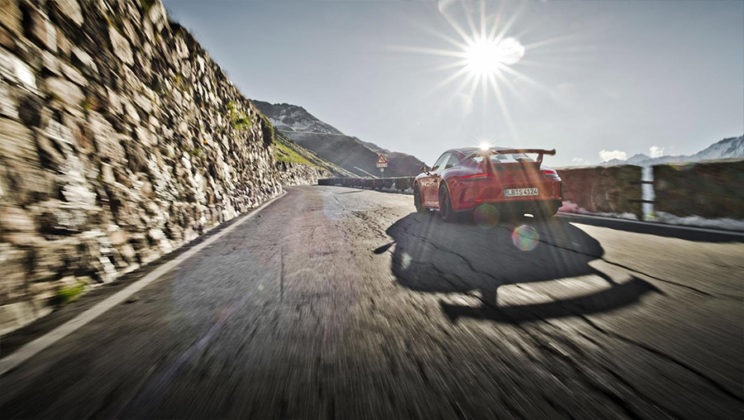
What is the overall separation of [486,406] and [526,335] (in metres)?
0.67

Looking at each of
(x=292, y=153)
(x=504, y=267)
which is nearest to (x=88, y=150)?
(x=504, y=267)

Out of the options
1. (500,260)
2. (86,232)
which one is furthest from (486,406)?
(86,232)

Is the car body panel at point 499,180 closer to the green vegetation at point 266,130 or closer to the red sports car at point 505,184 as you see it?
the red sports car at point 505,184

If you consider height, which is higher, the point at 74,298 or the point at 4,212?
the point at 4,212

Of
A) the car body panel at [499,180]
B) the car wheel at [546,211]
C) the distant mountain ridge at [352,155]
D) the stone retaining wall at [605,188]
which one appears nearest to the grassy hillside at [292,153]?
the distant mountain ridge at [352,155]

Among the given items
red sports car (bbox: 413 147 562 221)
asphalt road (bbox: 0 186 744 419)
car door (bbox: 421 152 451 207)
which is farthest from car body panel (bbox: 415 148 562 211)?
asphalt road (bbox: 0 186 744 419)

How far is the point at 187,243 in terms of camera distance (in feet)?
15.3

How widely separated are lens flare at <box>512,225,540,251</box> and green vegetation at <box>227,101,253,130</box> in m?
8.76

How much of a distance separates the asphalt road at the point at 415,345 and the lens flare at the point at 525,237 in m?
0.59

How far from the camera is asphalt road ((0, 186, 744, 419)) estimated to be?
3.97 feet

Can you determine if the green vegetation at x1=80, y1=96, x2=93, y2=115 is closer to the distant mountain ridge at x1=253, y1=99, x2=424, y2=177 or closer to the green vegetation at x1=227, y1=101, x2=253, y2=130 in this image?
the green vegetation at x1=227, y1=101, x2=253, y2=130

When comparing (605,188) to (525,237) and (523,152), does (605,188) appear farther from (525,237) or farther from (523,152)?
(525,237)

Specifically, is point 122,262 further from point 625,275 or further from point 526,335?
point 625,275

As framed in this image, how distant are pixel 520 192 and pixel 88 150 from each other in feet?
18.3
